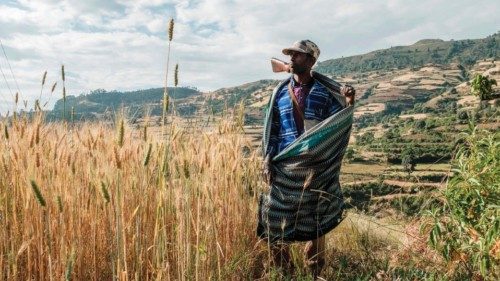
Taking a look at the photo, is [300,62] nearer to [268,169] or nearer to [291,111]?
[291,111]

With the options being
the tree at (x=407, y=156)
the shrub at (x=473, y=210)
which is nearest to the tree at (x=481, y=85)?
Result: the shrub at (x=473, y=210)

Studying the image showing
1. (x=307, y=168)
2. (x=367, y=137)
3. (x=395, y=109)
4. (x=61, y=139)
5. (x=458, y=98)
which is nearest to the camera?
(x=61, y=139)

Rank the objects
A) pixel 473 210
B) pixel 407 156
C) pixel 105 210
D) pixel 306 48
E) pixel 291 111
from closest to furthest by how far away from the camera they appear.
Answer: pixel 105 210
pixel 473 210
pixel 306 48
pixel 291 111
pixel 407 156

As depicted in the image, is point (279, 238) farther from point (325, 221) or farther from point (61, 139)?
point (61, 139)

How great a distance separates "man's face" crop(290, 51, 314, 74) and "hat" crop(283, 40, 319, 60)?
1.7 inches

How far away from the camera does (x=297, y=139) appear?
319 cm

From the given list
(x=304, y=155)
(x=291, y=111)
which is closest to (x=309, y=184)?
(x=304, y=155)

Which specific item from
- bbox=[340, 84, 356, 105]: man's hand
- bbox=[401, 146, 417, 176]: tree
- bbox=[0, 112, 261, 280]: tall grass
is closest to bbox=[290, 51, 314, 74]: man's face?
bbox=[340, 84, 356, 105]: man's hand

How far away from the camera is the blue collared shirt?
3.36m

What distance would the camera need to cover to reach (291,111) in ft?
11.2

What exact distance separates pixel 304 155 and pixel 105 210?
1.40 metres

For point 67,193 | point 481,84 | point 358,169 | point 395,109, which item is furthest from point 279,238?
point 395,109

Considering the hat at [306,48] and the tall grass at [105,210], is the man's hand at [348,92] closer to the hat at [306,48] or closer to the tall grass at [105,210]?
the hat at [306,48]

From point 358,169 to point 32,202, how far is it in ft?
198
